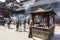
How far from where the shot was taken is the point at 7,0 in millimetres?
60281

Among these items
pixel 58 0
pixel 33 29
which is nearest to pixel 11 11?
pixel 58 0

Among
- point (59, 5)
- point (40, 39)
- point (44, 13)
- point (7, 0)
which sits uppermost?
point (7, 0)

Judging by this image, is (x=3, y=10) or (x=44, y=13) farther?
(x=3, y=10)

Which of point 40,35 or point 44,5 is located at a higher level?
point 44,5

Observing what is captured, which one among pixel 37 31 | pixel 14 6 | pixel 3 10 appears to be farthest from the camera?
pixel 14 6

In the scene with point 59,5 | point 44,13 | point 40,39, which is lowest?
point 40,39

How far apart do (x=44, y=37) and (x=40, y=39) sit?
0.37m

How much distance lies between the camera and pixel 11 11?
46156 millimetres

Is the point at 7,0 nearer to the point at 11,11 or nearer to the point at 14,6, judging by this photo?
the point at 14,6

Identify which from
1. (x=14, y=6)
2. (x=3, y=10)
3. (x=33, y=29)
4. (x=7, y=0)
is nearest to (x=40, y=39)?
(x=33, y=29)

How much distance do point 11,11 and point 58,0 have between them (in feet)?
73.9

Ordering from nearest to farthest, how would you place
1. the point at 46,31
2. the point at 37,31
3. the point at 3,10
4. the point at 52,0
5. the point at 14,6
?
1. the point at 46,31
2. the point at 37,31
3. the point at 52,0
4. the point at 3,10
5. the point at 14,6

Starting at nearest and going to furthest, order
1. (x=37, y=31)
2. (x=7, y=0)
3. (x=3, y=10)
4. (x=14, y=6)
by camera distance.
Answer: (x=37, y=31) → (x=3, y=10) → (x=14, y=6) → (x=7, y=0)

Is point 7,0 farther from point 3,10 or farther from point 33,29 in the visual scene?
point 33,29
